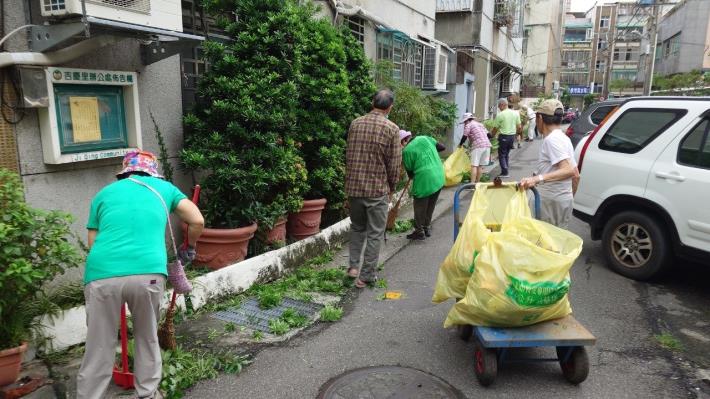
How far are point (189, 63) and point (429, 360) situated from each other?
14.1 ft

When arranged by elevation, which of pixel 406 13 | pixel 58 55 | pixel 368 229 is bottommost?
pixel 368 229

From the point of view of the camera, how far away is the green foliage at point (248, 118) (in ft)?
17.1

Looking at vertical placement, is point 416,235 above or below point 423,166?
below

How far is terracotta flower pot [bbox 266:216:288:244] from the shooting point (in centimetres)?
578

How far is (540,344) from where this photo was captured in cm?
327

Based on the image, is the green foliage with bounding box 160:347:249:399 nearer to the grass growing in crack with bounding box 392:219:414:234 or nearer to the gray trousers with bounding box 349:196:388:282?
the gray trousers with bounding box 349:196:388:282

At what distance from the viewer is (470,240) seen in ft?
11.9

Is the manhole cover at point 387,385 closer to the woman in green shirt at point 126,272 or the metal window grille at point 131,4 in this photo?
the woman in green shirt at point 126,272

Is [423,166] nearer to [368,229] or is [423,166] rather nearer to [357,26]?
[368,229]

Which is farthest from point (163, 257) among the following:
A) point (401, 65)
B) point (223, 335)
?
point (401, 65)

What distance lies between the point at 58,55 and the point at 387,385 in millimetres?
3434

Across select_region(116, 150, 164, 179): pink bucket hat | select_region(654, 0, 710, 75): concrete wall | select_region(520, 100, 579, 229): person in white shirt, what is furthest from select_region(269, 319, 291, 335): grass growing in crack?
select_region(654, 0, 710, 75): concrete wall

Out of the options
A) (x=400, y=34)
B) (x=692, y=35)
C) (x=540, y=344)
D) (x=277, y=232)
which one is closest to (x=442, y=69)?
(x=400, y=34)

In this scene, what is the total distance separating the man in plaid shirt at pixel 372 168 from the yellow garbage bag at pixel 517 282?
1.89 metres
